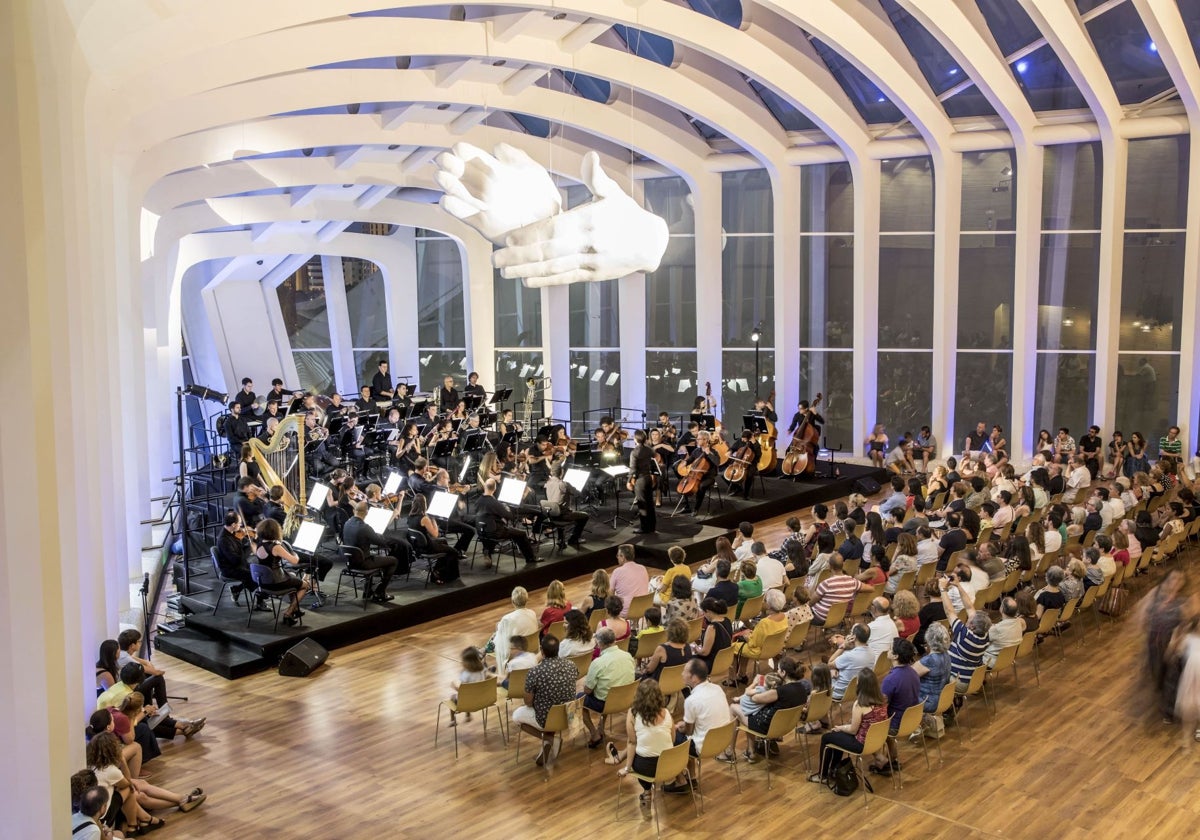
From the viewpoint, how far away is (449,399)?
17281 mm

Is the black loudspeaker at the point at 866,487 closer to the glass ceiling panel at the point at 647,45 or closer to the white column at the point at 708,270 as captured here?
the white column at the point at 708,270

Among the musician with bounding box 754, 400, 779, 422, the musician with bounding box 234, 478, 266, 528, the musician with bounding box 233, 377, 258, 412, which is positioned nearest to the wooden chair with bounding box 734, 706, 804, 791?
the musician with bounding box 234, 478, 266, 528

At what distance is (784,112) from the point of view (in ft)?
63.1

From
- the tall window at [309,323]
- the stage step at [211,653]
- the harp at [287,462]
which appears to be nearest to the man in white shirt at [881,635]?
→ the stage step at [211,653]

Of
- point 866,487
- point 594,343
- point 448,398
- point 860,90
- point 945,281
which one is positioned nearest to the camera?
point 448,398

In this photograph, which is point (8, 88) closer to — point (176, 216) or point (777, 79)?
point (777, 79)

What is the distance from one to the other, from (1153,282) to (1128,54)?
3.94 metres

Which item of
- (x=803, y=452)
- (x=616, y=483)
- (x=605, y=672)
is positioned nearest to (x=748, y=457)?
(x=803, y=452)

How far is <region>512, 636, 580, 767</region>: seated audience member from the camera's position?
297 inches

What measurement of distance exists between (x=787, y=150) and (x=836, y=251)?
2.27 meters

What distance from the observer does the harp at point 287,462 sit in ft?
38.2

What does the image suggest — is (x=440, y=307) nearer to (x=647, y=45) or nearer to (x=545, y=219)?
(x=647, y=45)

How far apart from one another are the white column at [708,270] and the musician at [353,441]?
7163 mm

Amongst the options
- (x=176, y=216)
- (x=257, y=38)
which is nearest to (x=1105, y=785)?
(x=257, y=38)
